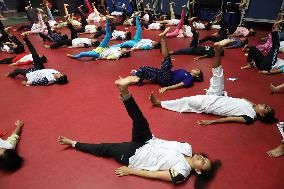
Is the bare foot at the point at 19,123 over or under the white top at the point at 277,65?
over

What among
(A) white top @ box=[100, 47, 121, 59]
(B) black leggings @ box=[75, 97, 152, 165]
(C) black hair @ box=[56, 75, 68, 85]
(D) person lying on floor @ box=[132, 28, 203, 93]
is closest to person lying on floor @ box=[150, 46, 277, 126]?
(D) person lying on floor @ box=[132, 28, 203, 93]

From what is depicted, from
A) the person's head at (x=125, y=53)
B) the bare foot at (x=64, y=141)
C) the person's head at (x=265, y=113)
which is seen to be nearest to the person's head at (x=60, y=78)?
the person's head at (x=125, y=53)

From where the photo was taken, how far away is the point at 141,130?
2568 millimetres

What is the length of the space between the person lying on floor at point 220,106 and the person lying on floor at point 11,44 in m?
5.06

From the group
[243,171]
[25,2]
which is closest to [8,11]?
[25,2]

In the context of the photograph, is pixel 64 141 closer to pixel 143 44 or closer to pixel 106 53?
pixel 106 53

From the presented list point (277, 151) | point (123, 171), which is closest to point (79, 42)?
point (123, 171)

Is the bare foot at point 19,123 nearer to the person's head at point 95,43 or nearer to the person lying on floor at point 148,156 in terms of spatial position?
the person lying on floor at point 148,156

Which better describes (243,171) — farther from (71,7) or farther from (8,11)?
(8,11)

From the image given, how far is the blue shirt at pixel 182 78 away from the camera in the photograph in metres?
4.42

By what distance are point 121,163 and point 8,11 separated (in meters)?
14.9

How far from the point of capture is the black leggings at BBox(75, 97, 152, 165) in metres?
2.42

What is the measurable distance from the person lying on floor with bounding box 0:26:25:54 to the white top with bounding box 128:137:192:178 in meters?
5.70

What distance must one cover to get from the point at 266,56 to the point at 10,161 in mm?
4734
